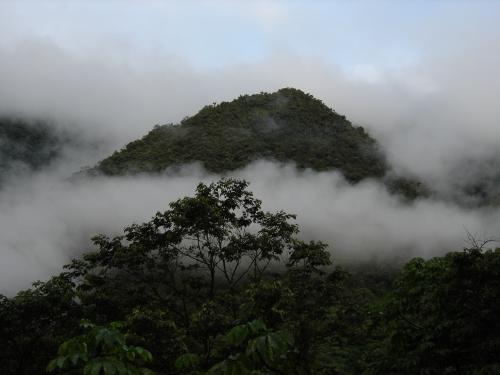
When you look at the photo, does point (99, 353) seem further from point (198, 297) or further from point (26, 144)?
point (26, 144)

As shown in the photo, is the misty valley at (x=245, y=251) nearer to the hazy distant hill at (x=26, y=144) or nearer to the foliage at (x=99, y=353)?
the foliage at (x=99, y=353)

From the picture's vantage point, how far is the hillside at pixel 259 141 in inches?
1980

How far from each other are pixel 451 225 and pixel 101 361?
58468 mm

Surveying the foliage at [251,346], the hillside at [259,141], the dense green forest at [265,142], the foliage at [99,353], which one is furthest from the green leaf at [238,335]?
the hillside at [259,141]

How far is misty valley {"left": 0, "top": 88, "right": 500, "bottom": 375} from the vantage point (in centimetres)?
659

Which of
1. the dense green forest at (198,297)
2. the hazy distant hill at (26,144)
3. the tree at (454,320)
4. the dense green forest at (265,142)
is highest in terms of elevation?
the hazy distant hill at (26,144)

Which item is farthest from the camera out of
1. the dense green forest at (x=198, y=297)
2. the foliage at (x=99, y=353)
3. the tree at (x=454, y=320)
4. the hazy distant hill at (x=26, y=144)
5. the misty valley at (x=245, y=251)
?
the hazy distant hill at (x=26, y=144)

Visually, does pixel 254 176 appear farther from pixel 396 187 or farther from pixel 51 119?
pixel 51 119

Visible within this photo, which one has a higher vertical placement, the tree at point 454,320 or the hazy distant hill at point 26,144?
the hazy distant hill at point 26,144

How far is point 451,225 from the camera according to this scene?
56375mm

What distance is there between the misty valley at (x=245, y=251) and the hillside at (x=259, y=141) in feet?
0.71

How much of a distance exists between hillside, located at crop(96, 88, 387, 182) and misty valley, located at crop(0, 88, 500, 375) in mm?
215

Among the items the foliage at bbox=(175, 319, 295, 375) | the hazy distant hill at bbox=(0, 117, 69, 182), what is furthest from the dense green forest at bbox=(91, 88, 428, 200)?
the foliage at bbox=(175, 319, 295, 375)

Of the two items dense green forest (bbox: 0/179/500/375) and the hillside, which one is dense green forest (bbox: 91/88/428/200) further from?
dense green forest (bbox: 0/179/500/375)
